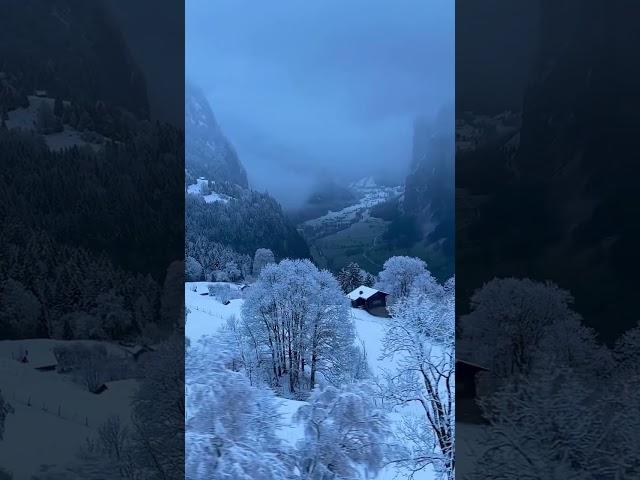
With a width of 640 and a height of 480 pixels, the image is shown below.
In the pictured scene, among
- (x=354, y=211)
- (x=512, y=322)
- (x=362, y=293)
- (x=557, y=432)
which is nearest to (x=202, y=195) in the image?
(x=354, y=211)

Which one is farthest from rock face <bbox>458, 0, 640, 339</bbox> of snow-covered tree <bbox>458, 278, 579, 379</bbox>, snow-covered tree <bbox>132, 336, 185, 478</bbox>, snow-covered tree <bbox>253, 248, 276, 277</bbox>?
snow-covered tree <bbox>253, 248, 276, 277</bbox>

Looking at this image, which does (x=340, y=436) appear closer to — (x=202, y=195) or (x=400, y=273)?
(x=400, y=273)

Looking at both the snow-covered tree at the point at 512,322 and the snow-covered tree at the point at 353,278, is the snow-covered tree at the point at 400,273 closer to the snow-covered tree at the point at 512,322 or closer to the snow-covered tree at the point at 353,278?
the snow-covered tree at the point at 353,278

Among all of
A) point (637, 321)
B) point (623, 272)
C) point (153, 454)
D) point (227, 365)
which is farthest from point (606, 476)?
point (227, 365)

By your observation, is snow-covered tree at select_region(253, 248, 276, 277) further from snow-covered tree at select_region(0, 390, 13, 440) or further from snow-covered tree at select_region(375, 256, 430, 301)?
snow-covered tree at select_region(0, 390, 13, 440)

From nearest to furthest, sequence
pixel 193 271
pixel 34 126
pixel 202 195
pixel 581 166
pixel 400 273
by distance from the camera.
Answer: pixel 581 166 → pixel 34 126 → pixel 400 273 → pixel 193 271 → pixel 202 195

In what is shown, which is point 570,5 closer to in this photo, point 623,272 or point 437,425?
point 623,272
